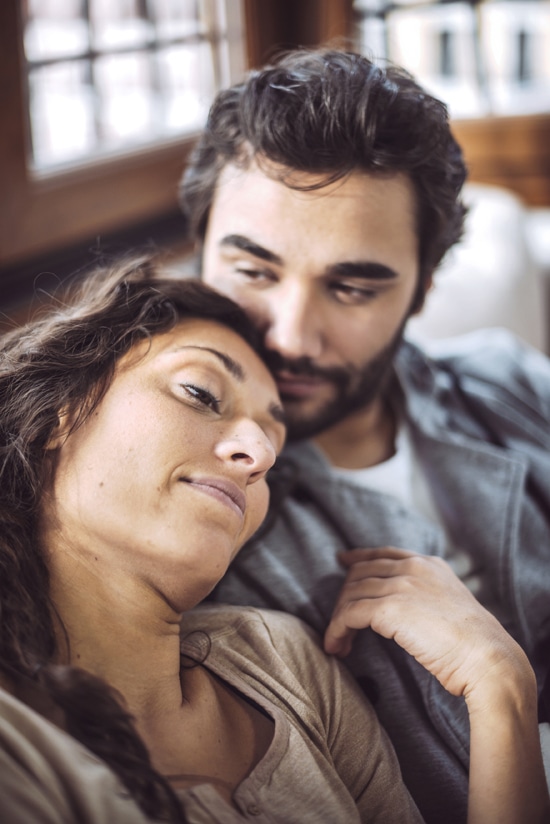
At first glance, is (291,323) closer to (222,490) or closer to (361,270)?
(361,270)

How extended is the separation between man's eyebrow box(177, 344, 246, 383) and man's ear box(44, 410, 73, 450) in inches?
6.0

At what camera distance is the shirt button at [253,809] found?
0.72m

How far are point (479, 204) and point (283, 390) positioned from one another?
1163mm

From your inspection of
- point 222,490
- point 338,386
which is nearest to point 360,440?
point 338,386

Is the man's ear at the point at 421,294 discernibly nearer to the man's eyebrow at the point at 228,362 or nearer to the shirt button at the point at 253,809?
the man's eyebrow at the point at 228,362

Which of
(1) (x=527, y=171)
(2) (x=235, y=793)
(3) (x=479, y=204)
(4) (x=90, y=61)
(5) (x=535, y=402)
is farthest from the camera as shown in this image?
(1) (x=527, y=171)

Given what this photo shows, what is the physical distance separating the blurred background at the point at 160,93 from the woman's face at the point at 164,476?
494 millimetres

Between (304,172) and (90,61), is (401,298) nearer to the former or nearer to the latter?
(304,172)

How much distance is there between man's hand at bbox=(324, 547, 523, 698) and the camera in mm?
863

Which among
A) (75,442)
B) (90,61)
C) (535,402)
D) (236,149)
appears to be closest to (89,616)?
(75,442)

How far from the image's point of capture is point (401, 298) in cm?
136

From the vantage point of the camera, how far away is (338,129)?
1174 millimetres

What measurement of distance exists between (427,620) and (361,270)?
1.87ft

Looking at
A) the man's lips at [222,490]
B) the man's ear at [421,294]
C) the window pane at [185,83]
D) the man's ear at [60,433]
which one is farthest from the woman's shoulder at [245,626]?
the window pane at [185,83]
